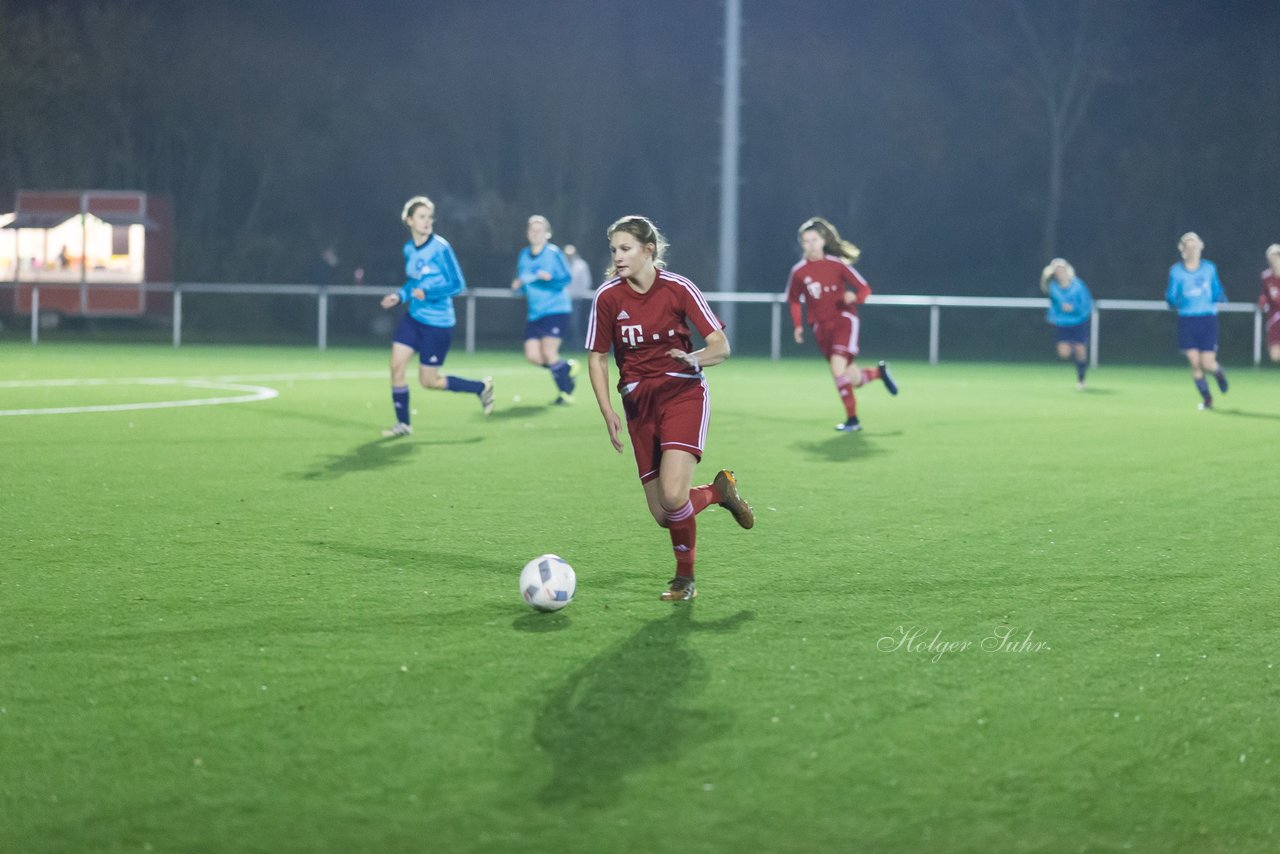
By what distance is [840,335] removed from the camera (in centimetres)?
1369

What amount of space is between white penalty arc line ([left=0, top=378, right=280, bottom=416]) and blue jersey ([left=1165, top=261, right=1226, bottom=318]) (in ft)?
33.2

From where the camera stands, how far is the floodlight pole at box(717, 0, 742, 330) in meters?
27.8

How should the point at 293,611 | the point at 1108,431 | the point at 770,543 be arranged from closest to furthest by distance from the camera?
the point at 293,611, the point at 770,543, the point at 1108,431

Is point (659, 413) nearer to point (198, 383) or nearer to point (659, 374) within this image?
point (659, 374)

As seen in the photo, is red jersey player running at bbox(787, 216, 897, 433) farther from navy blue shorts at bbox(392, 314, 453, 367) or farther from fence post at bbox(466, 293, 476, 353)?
fence post at bbox(466, 293, 476, 353)

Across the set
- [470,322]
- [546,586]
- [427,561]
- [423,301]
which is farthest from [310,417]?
[470,322]

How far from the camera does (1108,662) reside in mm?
5051

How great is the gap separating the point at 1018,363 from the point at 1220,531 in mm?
20967

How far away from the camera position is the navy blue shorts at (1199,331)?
1672 cm

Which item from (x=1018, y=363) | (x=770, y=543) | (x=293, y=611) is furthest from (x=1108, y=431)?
(x=1018, y=363)

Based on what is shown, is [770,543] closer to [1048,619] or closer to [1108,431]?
[1048,619]

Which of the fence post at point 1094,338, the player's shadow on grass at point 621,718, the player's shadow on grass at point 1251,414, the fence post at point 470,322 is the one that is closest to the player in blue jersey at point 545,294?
the player's shadow on grass at point 1251,414

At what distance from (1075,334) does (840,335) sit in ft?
27.8

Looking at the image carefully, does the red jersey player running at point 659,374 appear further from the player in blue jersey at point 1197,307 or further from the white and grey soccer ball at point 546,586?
the player in blue jersey at point 1197,307
